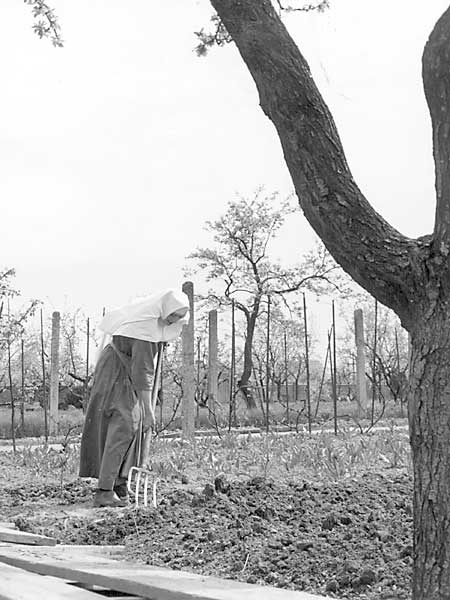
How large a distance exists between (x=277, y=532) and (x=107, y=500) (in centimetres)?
227

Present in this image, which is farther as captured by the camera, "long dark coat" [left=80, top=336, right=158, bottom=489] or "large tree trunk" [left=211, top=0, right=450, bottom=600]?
"long dark coat" [left=80, top=336, right=158, bottom=489]

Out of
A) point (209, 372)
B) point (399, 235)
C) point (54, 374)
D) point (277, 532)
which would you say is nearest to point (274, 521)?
point (277, 532)

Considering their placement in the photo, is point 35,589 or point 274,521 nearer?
point 35,589

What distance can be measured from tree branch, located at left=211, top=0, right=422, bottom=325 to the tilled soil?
1.11 meters

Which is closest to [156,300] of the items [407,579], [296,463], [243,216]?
[296,463]

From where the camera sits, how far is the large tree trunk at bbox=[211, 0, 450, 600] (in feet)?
8.14

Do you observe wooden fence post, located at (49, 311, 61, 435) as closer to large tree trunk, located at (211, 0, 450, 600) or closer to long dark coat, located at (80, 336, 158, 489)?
long dark coat, located at (80, 336, 158, 489)

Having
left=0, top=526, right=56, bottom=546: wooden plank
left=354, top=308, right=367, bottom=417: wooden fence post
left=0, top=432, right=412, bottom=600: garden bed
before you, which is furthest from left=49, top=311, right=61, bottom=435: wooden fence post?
left=0, top=526, right=56, bottom=546: wooden plank

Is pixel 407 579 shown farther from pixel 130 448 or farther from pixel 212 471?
pixel 212 471

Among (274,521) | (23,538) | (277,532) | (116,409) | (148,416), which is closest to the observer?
(277,532)

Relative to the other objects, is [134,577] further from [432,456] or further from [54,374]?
[54,374]

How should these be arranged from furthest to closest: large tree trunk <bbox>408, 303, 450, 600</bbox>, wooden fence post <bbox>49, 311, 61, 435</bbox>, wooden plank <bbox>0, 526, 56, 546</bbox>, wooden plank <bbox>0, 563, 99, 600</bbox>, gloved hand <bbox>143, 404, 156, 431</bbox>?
wooden fence post <bbox>49, 311, 61, 435</bbox> → gloved hand <bbox>143, 404, 156, 431</bbox> → wooden plank <bbox>0, 526, 56, 546</bbox> → wooden plank <bbox>0, 563, 99, 600</bbox> → large tree trunk <bbox>408, 303, 450, 600</bbox>

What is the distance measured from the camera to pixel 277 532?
4152 millimetres

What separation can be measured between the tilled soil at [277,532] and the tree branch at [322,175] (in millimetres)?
1112
